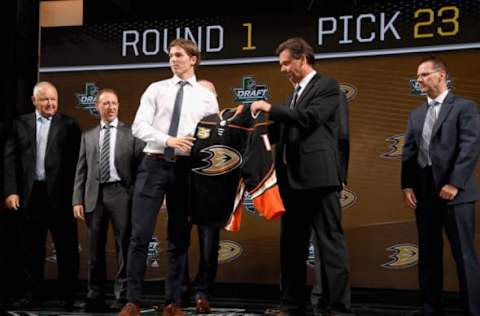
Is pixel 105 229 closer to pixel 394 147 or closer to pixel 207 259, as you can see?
pixel 207 259

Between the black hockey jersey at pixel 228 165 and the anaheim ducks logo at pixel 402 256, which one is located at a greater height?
the black hockey jersey at pixel 228 165

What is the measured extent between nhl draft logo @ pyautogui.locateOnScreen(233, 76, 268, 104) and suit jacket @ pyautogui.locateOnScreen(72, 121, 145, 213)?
4.35 ft

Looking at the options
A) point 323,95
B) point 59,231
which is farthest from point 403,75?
point 59,231

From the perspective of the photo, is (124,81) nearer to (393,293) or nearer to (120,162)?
(120,162)

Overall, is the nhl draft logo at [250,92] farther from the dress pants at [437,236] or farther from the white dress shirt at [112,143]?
the dress pants at [437,236]

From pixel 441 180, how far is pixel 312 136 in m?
0.92

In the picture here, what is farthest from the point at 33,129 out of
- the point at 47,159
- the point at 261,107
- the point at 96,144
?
the point at 261,107

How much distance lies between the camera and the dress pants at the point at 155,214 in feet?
11.9

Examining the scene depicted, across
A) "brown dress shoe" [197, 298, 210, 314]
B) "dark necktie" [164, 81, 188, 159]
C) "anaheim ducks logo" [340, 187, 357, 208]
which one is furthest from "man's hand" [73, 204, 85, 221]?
"anaheim ducks logo" [340, 187, 357, 208]

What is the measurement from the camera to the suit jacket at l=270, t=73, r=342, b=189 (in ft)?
11.4

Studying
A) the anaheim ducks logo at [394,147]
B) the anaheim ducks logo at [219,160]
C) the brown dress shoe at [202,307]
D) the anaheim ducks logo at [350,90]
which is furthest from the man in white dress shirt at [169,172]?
the anaheim ducks logo at [394,147]

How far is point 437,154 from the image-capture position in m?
3.88

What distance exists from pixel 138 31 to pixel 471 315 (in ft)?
12.9

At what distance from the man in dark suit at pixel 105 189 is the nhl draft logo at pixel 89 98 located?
4.29ft
